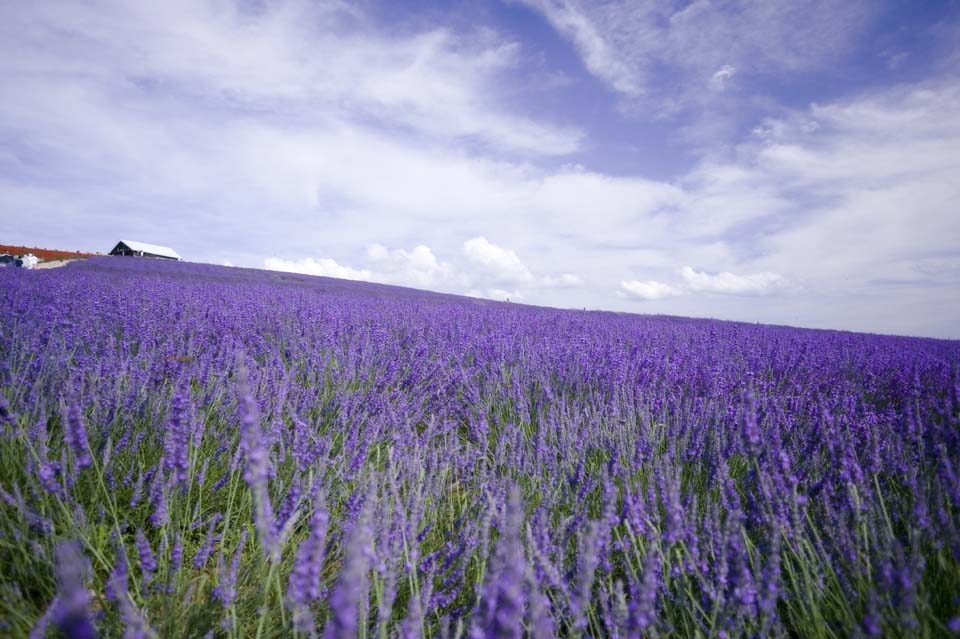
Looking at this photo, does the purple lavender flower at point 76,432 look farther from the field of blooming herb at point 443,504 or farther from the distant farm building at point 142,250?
the distant farm building at point 142,250

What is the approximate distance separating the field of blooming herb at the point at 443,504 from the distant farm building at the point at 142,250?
34173 millimetres

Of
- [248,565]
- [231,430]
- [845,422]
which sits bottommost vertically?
[248,565]

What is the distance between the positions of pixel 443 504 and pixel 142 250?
37.8 metres

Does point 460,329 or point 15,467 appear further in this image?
point 460,329

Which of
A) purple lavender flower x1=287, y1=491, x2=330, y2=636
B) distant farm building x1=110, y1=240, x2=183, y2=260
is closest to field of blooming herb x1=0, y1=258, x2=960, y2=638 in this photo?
purple lavender flower x1=287, y1=491, x2=330, y2=636

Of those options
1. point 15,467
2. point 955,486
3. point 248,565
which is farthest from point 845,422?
point 15,467

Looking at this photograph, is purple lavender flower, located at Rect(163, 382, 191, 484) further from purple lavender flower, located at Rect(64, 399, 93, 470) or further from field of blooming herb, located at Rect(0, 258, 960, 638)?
purple lavender flower, located at Rect(64, 399, 93, 470)

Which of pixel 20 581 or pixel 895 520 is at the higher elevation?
pixel 895 520

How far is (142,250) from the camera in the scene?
105ft

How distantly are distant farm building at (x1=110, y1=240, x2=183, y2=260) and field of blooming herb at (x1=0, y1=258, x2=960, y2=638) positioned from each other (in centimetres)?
3417

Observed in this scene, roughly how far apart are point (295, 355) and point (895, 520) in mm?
3233

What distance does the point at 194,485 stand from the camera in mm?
1717

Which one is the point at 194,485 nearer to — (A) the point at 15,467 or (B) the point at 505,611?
(A) the point at 15,467

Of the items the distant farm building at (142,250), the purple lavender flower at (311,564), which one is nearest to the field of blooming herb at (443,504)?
the purple lavender flower at (311,564)
